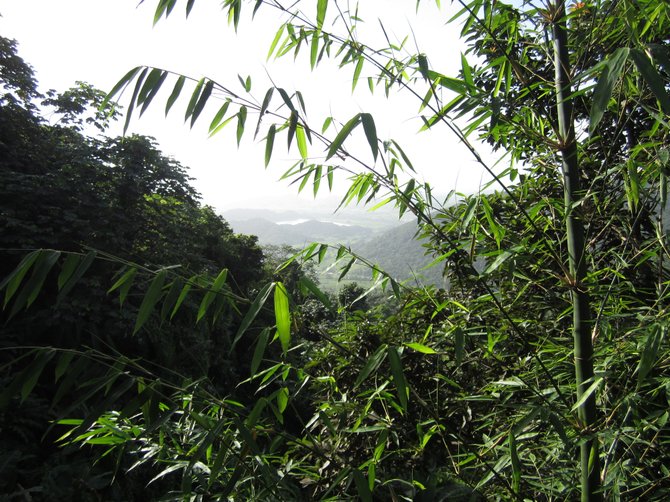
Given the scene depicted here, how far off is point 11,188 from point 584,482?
782 centimetres

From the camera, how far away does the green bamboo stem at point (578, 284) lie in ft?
2.95

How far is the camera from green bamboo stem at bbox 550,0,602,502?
35.4 inches

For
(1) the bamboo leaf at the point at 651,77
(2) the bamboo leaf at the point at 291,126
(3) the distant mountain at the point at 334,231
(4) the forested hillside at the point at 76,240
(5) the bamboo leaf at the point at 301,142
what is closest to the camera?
(1) the bamboo leaf at the point at 651,77

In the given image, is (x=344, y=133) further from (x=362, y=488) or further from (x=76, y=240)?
(x=76, y=240)

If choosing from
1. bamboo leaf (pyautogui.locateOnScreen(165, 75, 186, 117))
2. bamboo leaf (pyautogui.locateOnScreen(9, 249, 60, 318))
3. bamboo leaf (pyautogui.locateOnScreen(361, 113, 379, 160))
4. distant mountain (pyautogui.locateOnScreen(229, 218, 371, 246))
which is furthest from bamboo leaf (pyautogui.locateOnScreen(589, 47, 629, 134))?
distant mountain (pyautogui.locateOnScreen(229, 218, 371, 246))

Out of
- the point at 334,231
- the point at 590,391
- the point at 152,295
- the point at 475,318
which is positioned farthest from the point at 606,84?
the point at 334,231

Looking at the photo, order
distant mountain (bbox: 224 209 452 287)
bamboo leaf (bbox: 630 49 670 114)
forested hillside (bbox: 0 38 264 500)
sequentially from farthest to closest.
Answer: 1. distant mountain (bbox: 224 209 452 287)
2. forested hillside (bbox: 0 38 264 500)
3. bamboo leaf (bbox: 630 49 670 114)

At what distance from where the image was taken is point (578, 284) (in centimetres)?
93

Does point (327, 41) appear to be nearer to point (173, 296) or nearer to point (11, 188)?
point (173, 296)

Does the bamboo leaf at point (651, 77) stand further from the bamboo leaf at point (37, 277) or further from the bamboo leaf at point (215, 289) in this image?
the bamboo leaf at point (37, 277)

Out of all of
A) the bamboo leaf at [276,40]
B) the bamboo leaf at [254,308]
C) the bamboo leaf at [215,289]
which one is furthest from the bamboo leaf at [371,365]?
the bamboo leaf at [276,40]

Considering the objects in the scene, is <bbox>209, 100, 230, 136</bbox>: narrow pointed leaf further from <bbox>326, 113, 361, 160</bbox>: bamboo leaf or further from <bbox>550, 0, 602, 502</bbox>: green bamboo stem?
<bbox>550, 0, 602, 502</bbox>: green bamboo stem

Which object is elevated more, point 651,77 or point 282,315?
point 651,77

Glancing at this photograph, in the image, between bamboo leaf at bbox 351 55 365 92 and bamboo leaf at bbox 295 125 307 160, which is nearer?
bamboo leaf at bbox 295 125 307 160
